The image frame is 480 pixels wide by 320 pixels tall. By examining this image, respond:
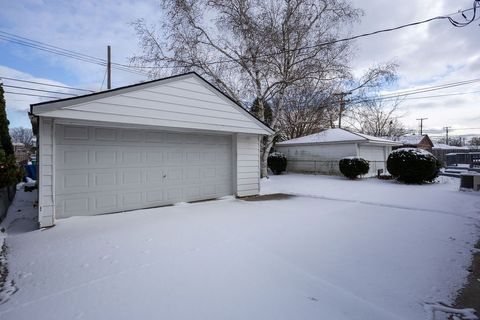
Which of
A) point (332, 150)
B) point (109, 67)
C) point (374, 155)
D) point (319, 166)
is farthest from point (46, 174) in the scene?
point (374, 155)

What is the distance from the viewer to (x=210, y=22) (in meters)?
14.2

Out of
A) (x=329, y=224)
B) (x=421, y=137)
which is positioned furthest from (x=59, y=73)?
(x=421, y=137)

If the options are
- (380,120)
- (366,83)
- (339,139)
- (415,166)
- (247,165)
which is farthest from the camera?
(380,120)

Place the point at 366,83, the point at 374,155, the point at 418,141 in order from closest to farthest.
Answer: the point at 366,83 → the point at 374,155 → the point at 418,141

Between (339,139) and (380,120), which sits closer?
(339,139)

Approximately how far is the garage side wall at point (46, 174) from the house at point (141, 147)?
16 mm

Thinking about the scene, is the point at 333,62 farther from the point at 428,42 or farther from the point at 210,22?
the point at 210,22

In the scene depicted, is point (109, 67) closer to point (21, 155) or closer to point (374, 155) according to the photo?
point (374, 155)

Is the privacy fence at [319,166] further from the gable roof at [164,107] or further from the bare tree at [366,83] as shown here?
the gable roof at [164,107]

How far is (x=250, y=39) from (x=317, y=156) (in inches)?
354

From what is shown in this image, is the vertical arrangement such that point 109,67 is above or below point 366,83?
above

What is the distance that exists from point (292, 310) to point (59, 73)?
16729mm

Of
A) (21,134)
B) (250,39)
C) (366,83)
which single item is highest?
(250,39)

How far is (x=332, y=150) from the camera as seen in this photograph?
57.8 ft
